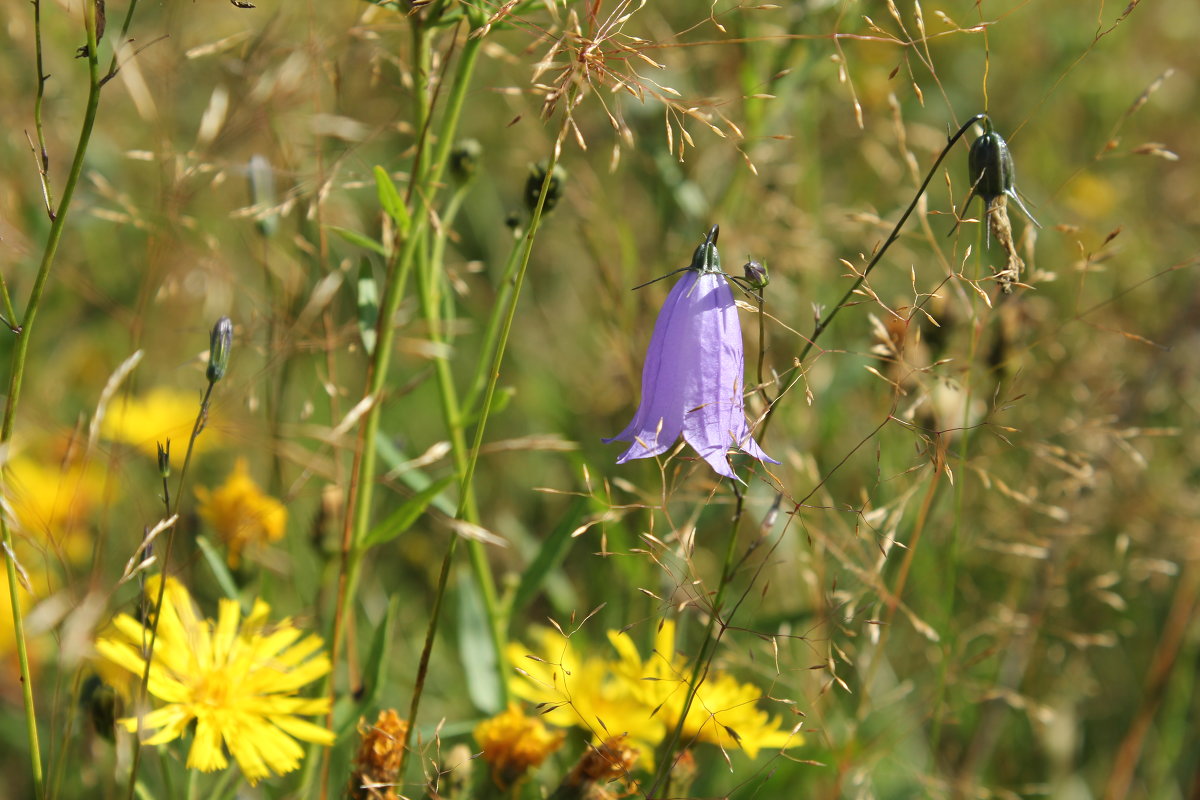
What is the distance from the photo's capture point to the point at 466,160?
1.59 metres

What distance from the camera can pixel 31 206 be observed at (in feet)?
8.31

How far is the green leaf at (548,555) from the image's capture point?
1.55 meters

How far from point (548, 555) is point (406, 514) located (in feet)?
1.00

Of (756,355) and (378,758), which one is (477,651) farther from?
(756,355)

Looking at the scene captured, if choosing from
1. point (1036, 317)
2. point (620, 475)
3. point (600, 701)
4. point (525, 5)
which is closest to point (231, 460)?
point (620, 475)

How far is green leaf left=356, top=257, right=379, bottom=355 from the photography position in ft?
4.72

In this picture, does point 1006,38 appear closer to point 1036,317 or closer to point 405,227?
point 1036,317

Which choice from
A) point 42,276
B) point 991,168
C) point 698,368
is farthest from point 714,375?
point 42,276

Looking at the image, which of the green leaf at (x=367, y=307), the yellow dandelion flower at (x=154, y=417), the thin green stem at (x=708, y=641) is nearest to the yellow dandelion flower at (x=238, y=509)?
the green leaf at (x=367, y=307)

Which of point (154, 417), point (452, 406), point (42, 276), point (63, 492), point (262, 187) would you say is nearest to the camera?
point (42, 276)

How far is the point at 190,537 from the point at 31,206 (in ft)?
3.45

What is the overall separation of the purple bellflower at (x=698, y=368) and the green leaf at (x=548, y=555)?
356mm

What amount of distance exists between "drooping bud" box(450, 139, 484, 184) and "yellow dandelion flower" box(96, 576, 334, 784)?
70 cm

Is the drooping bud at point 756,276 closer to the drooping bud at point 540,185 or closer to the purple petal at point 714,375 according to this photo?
the purple petal at point 714,375
